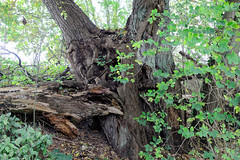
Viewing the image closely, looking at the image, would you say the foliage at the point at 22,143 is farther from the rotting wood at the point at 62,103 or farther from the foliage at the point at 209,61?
the foliage at the point at 209,61

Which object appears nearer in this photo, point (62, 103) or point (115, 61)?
point (62, 103)

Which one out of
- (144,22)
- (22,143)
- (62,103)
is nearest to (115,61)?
(144,22)

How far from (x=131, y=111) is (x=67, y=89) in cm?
145

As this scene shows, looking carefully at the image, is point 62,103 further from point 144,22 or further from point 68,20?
point 144,22

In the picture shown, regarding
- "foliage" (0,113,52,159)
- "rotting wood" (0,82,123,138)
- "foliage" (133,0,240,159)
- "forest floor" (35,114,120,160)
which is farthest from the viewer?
"forest floor" (35,114,120,160)

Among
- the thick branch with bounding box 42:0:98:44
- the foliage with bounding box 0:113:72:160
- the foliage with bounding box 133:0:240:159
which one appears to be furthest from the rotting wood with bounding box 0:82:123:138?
the thick branch with bounding box 42:0:98:44

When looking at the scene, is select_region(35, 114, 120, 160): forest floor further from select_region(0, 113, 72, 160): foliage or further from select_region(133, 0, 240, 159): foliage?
select_region(133, 0, 240, 159): foliage

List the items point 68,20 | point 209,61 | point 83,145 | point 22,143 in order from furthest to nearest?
point 68,20 < point 83,145 < point 209,61 < point 22,143

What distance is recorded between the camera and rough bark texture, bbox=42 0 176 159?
3098 mm

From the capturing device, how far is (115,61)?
355 cm

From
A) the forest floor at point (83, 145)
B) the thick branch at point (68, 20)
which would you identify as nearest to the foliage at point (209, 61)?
the forest floor at point (83, 145)

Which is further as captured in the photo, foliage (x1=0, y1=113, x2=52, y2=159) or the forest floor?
the forest floor

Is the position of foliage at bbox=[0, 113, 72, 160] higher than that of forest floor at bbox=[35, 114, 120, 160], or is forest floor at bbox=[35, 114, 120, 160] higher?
foliage at bbox=[0, 113, 72, 160]

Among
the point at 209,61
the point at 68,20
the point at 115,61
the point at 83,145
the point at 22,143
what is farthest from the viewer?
the point at 68,20
